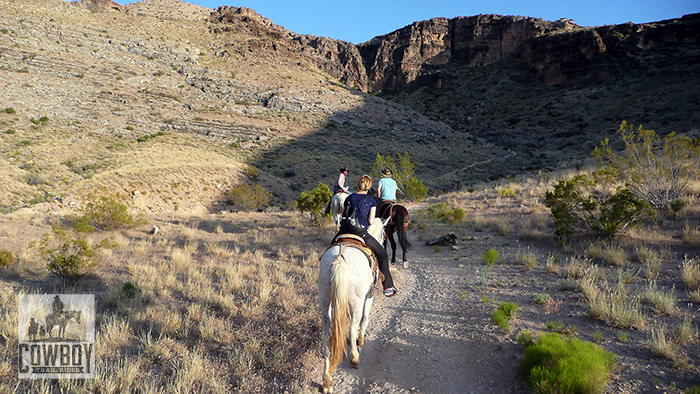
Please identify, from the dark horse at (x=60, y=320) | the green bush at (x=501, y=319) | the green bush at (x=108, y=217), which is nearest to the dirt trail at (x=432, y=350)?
the green bush at (x=501, y=319)

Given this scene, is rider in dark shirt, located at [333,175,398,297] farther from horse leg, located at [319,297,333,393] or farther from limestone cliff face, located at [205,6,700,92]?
limestone cliff face, located at [205,6,700,92]

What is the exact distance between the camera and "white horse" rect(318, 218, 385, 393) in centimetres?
355

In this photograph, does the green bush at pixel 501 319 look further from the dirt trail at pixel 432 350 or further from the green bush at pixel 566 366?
the green bush at pixel 566 366

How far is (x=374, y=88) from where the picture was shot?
10712 centimetres

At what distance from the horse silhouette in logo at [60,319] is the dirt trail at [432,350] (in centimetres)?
388

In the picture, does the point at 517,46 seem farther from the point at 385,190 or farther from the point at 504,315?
the point at 504,315

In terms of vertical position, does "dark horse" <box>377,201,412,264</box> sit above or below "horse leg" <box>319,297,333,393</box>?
above

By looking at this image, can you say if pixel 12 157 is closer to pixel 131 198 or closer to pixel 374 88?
pixel 131 198

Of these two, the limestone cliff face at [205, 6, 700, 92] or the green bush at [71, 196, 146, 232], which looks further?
the limestone cliff face at [205, 6, 700, 92]

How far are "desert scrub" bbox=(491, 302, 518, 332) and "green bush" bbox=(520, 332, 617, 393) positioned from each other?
851 mm

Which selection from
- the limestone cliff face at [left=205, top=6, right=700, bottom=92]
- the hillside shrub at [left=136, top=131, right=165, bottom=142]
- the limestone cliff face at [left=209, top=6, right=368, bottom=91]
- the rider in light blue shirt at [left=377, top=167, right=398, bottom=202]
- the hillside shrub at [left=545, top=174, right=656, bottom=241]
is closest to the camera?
the hillside shrub at [left=545, top=174, right=656, bottom=241]

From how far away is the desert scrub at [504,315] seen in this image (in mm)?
4445

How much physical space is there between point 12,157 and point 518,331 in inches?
1268

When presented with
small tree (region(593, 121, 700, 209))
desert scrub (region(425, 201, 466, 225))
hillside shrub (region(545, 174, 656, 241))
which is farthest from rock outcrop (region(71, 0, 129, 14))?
small tree (region(593, 121, 700, 209))
